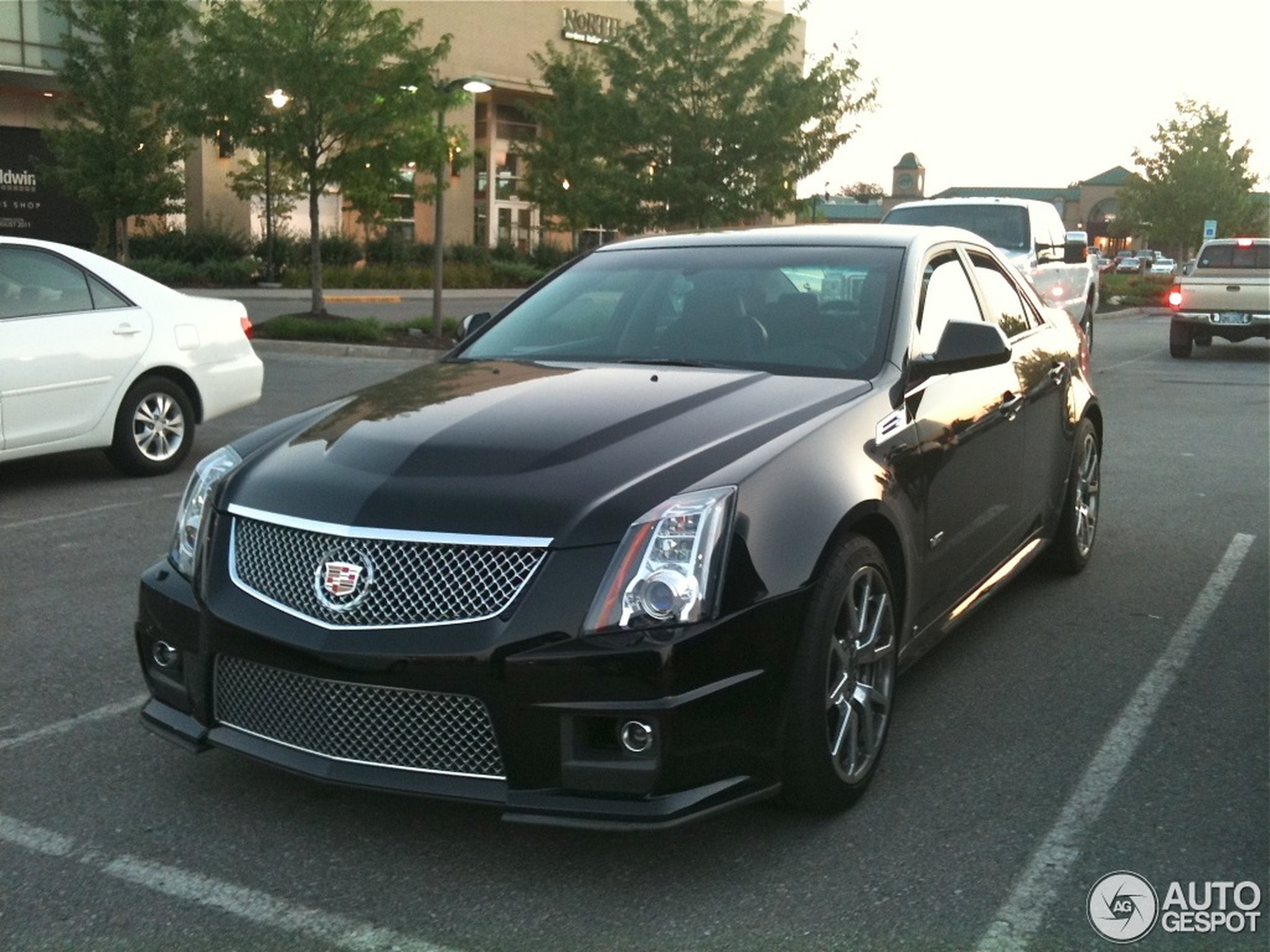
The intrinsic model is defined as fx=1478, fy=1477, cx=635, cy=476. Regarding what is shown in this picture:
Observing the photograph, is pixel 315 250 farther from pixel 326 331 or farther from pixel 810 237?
pixel 810 237

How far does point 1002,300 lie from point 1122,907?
3075 mm

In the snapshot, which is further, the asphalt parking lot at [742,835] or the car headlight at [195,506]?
the car headlight at [195,506]

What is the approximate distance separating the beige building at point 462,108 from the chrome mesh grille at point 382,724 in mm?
30002

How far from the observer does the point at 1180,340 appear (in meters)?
20.9

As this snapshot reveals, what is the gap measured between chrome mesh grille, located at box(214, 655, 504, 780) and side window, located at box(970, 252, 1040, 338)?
121 inches

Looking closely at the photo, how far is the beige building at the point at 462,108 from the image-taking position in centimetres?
3316

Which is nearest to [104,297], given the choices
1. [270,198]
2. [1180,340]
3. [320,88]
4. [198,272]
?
[320,88]

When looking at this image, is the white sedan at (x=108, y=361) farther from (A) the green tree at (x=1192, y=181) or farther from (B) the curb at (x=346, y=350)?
(A) the green tree at (x=1192, y=181)

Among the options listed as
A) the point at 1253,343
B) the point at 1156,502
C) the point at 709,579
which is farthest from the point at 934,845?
the point at 1253,343

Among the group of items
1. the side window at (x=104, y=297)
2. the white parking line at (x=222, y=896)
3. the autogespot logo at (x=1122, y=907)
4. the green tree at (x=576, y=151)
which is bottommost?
the white parking line at (x=222, y=896)

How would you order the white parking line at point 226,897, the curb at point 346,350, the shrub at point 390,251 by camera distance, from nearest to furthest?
the white parking line at point 226,897
the curb at point 346,350
the shrub at point 390,251

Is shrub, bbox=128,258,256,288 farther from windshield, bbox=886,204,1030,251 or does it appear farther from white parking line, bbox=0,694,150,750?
white parking line, bbox=0,694,150,750

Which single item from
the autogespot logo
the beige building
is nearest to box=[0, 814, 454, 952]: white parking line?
the autogespot logo

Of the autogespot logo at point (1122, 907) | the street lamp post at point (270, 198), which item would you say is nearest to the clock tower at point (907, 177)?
the street lamp post at point (270, 198)
